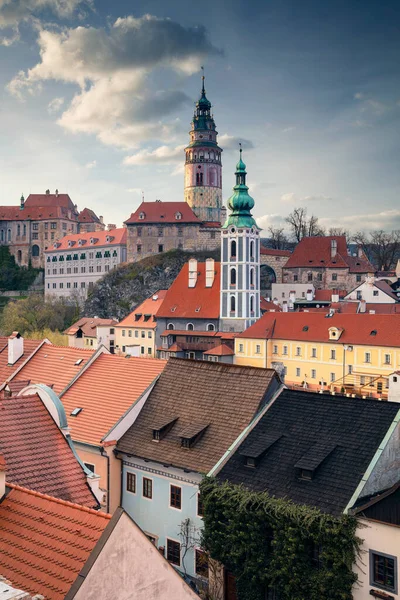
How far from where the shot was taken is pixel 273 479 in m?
16.8

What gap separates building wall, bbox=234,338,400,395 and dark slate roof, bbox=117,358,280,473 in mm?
26727

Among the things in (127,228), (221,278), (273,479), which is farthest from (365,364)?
(127,228)

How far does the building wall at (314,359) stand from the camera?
47.0 metres

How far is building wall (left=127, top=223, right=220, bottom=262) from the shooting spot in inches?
3826

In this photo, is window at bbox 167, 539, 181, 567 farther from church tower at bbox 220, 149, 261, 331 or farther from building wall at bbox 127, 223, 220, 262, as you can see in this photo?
building wall at bbox 127, 223, 220, 262

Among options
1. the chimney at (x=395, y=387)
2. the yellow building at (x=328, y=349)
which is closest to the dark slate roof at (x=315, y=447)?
the chimney at (x=395, y=387)

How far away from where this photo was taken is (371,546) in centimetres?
1433

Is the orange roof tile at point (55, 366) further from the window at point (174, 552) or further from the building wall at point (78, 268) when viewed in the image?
the building wall at point (78, 268)

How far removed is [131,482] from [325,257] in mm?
68012

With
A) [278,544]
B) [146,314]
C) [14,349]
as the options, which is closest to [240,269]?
[146,314]

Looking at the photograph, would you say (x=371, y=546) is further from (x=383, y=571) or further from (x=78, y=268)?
(x=78, y=268)

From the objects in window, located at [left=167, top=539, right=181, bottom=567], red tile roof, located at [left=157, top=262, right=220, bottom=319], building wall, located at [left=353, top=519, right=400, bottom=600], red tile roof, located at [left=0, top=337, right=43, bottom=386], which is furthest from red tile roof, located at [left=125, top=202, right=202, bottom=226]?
building wall, located at [left=353, top=519, right=400, bottom=600]

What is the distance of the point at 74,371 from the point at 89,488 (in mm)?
13303

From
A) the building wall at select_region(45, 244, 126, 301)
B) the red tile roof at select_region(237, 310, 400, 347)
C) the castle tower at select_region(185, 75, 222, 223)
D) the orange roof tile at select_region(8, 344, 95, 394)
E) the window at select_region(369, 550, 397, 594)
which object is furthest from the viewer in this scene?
the castle tower at select_region(185, 75, 222, 223)
